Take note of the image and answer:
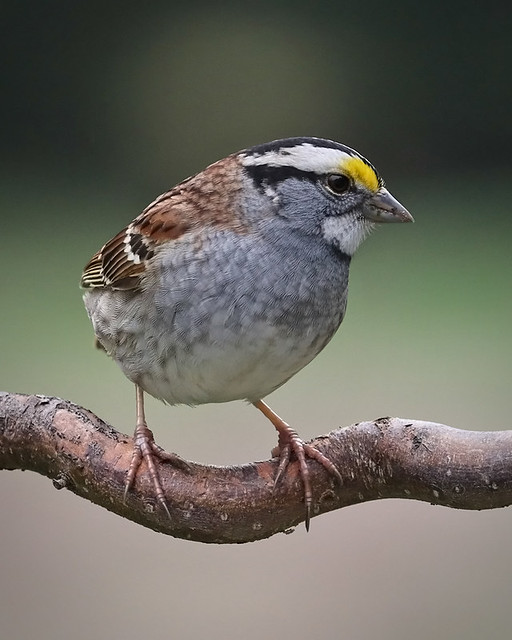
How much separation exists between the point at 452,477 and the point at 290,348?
0.32 meters

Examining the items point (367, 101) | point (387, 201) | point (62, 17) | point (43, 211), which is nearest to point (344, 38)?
point (367, 101)

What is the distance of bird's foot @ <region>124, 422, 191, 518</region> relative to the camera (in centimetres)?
163

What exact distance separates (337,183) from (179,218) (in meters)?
0.26

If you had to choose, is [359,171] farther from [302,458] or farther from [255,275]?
[302,458]

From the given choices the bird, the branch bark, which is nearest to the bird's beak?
the bird

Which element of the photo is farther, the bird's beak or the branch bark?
the bird's beak

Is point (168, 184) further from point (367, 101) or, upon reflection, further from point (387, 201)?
point (387, 201)

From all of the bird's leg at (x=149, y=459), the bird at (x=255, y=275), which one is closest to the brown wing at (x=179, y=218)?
the bird at (x=255, y=275)

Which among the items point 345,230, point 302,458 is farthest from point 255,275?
point 302,458

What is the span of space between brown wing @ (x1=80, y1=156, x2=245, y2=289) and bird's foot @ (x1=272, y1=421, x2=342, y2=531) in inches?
13.7

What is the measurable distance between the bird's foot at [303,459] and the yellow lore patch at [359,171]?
1.36 ft

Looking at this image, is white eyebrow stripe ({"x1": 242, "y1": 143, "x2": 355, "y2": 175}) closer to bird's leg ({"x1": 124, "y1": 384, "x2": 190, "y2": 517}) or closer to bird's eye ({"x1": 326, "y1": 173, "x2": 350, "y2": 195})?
bird's eye ({"x1": 326, "y1": 173, "x2": 350, "y2": 195})

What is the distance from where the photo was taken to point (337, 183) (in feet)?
5.51

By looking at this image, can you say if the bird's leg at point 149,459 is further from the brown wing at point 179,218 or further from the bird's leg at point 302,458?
the brown wing at point 179,218
